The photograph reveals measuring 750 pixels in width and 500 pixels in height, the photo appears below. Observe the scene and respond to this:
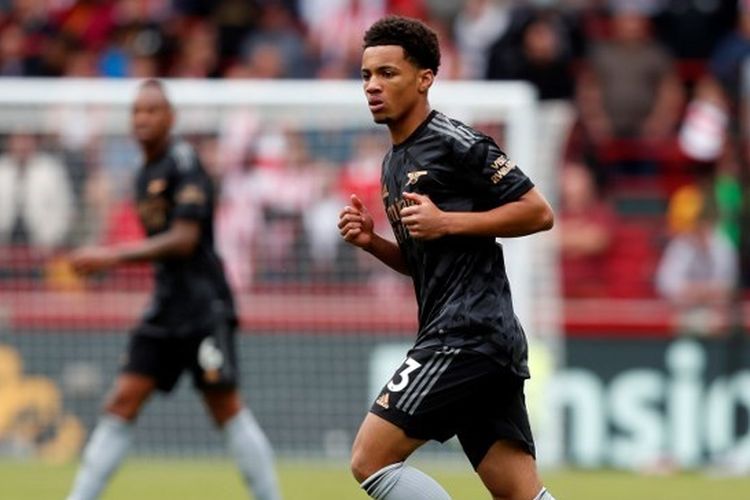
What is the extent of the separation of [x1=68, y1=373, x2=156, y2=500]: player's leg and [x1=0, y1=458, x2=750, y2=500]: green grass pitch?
1.34 m

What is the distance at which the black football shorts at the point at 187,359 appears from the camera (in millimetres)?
10531

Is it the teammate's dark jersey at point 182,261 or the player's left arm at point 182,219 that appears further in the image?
the teammate's dark jersey at point 182,261

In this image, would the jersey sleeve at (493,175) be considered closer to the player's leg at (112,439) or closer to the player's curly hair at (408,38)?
the player's curly hair at (408,38)

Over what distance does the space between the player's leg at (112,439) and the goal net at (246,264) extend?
4298 millimetres

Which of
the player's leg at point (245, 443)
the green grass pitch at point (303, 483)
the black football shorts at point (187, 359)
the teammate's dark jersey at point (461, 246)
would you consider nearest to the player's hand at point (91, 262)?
the black football shorts at point (187, 359)

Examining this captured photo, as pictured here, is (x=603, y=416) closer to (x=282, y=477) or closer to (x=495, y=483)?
(x=282, y=477)

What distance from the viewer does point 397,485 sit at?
7.06 metres

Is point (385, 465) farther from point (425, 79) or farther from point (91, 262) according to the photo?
point (91, 262)

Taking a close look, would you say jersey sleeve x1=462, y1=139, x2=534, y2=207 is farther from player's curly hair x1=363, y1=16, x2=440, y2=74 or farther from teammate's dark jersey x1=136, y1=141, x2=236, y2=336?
teammate's dark jersey x1=136, y1=141, x2=236, y2=336

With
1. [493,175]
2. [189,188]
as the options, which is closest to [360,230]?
[493,175]

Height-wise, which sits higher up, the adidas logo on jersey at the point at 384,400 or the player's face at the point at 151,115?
the player's face at the point at 151,115

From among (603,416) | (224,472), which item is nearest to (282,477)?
(224,472)

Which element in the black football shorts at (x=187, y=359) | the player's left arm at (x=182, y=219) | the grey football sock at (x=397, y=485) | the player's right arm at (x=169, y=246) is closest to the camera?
the grey football sock at (x=397, y=485)

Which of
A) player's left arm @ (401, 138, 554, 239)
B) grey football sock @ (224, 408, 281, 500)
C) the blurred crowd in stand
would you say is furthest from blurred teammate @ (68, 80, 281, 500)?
the blurred crowd in stand
